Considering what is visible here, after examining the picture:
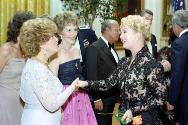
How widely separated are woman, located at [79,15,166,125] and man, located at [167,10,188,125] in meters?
0.78

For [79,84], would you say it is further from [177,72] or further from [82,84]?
[177,72]

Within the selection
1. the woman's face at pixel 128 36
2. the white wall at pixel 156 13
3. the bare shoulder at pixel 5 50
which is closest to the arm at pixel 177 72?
the woman's face at pixel 128 36

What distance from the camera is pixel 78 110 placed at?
153 inches

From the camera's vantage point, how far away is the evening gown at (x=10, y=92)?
3.97 m

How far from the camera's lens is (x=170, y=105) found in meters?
4.26

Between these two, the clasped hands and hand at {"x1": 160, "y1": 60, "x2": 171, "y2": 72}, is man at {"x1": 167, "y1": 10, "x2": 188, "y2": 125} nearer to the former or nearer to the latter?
hand at {"x1": 160, "y1": 60, "x2": 171, "y2": 72}

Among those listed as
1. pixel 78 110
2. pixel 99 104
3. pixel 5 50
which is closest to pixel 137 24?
pixel 78 110

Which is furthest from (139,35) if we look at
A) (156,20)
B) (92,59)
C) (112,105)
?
(156,20)

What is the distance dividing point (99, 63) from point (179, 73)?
1088 mm

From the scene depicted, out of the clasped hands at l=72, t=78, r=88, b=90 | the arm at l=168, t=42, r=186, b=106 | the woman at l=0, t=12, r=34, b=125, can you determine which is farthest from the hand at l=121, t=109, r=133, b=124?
the woman at l=0, t=12, r=34, b=125

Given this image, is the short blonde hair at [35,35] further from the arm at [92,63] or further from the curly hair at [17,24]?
the arm at [92,63]

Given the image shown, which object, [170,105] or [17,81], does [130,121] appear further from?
[17,81]

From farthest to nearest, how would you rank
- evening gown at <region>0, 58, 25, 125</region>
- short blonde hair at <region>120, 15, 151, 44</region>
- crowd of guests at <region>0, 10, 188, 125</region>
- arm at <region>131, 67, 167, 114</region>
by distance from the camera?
evening gown at <region>0, 58, 25, 125</region>
short blonde hair at <region>120, 15, 151, 44</region>
arm at <region>131, 67, 167, 114</region>
crowd of guests at <region>0, 10, 188, 125</region>

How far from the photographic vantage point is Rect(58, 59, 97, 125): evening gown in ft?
12.6
